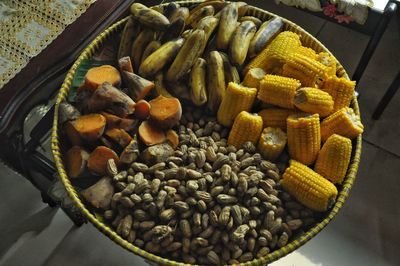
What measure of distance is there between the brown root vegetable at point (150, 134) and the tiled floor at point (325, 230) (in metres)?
0.56

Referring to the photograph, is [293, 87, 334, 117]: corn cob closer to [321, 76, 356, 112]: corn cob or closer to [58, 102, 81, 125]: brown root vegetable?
[321, 76, 356, 112]: corn cob

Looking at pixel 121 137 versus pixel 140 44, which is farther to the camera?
pixel 140 44

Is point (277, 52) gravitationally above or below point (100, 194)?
above

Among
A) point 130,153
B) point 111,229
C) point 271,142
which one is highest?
point 271,142

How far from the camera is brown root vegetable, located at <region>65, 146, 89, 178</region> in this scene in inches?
37.6

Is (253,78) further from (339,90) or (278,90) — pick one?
(339,90)

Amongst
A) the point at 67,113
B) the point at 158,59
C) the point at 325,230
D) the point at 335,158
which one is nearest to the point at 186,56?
the point at 158,59

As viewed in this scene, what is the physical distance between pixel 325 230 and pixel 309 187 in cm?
59

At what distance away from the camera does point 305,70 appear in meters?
0.99

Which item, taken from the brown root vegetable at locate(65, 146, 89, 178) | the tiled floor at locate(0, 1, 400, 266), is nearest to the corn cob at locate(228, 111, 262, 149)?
the brown root vegetable at locate(65, 146, 89, 178)

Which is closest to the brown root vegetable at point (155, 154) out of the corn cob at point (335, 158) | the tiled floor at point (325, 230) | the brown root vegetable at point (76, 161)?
the brown root vegetable at point (76, 161)

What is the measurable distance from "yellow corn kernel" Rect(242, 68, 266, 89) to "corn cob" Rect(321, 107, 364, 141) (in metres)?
0.18

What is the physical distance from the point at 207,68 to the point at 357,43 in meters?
1.06

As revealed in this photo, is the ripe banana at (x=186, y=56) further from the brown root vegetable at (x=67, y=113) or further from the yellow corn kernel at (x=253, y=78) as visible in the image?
the brown root vegetable at (x=67, y=113)
